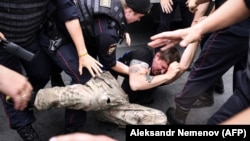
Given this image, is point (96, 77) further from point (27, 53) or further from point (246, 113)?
point (246, 113)

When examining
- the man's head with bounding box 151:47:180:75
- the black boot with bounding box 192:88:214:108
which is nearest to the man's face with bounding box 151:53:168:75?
the man's head with bounding box 151:47:180:75

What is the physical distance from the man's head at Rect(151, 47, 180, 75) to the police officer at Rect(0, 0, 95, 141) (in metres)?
0.62

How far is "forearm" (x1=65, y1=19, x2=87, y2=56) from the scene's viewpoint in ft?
5.78

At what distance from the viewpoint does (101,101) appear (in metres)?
1.76

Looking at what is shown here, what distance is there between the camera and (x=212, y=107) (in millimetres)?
2326

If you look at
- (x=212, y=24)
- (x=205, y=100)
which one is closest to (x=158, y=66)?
(x=205, y=100)

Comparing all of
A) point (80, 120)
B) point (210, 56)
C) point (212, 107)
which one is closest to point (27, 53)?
point (80, 120)

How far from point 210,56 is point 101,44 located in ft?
2.03

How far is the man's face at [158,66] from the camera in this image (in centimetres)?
212

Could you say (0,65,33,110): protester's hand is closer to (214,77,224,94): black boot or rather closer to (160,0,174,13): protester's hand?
(214,77,224,94): black boot

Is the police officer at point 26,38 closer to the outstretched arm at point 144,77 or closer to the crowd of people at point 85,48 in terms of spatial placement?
the crowd of people at point 85,48

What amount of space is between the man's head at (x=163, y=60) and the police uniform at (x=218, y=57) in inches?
8.6

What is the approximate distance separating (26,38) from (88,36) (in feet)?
1.14

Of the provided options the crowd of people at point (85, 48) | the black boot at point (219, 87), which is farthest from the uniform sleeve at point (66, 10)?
the black boot at point (219, 87)
